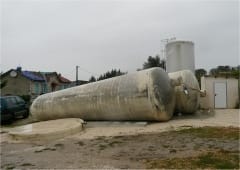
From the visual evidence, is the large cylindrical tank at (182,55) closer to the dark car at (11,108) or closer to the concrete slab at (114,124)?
the concrete slab at (114,124)

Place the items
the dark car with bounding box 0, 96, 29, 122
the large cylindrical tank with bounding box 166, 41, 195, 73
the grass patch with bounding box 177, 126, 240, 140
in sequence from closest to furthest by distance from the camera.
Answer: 1. the grass patch with bounding box 177, 126, 240, 140
2. the dark car with bounding box 0, 96, 29, 122
3. the large cylindrical tank with bounding box 166, 41, 195, 73

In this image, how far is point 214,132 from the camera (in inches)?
410

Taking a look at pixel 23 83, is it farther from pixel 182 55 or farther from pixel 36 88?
pixel 182 55

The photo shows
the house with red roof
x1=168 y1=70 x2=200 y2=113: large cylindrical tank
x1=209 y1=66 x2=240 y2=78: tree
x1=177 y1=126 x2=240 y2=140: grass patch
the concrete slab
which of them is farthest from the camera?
the house with red roof

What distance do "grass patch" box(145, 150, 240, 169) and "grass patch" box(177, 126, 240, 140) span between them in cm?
246

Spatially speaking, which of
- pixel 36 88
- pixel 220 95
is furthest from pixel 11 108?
pixel 36 88

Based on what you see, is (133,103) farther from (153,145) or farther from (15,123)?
Result: (15,123)

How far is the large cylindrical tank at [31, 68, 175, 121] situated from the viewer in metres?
13.6

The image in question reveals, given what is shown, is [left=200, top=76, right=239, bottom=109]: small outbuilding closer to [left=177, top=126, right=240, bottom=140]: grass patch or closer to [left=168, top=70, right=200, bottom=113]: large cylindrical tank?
[left=168, top=70, right=200, bottom=113]: large cylindrical tank

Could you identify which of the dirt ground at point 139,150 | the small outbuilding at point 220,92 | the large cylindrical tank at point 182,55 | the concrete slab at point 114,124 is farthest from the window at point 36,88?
the dirt ground at point 139,150

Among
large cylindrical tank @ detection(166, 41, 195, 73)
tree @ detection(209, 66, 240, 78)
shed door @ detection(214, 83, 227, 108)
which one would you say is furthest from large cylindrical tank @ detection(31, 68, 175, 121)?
tree @ detection(209, 66, 240, 78)

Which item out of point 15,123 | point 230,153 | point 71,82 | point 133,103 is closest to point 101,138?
point 133,103

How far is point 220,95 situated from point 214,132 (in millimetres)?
9903

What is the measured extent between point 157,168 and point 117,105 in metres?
8.24
